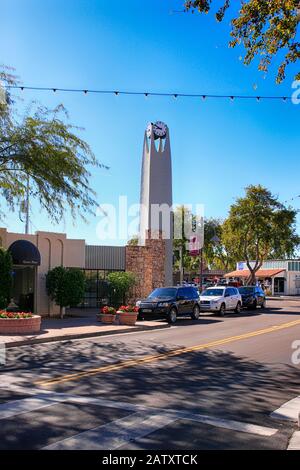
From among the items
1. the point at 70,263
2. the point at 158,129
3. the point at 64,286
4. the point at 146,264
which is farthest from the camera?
the point at 158,129

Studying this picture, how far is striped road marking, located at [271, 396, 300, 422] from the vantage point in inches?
283

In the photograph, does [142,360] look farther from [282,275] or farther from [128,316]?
[282,275]

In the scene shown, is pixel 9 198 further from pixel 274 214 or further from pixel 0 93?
pixel 274 214

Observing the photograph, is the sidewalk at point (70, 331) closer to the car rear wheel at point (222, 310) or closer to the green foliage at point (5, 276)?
the green foliage at point (5, 276)

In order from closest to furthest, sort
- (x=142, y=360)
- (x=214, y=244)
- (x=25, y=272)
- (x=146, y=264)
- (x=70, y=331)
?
(x=142, y=360), (x=70, y=331), (x=25, y=272), (x=146, y=264), (x=214, y=244)

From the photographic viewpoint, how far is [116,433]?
6086 millimetres

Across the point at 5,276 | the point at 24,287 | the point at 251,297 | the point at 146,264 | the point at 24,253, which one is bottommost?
the point at 251,297

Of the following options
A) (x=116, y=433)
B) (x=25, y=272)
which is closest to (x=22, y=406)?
(x=116, y=433)

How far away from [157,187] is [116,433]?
29.5 meters

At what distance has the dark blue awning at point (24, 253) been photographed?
23.2 meters

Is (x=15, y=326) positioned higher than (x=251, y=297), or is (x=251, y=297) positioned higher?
(x=251, y=297)

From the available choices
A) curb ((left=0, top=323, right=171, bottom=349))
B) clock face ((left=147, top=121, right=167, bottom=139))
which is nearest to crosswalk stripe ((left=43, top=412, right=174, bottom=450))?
curb ((left=0, top=323, right=171, bottom=349))
